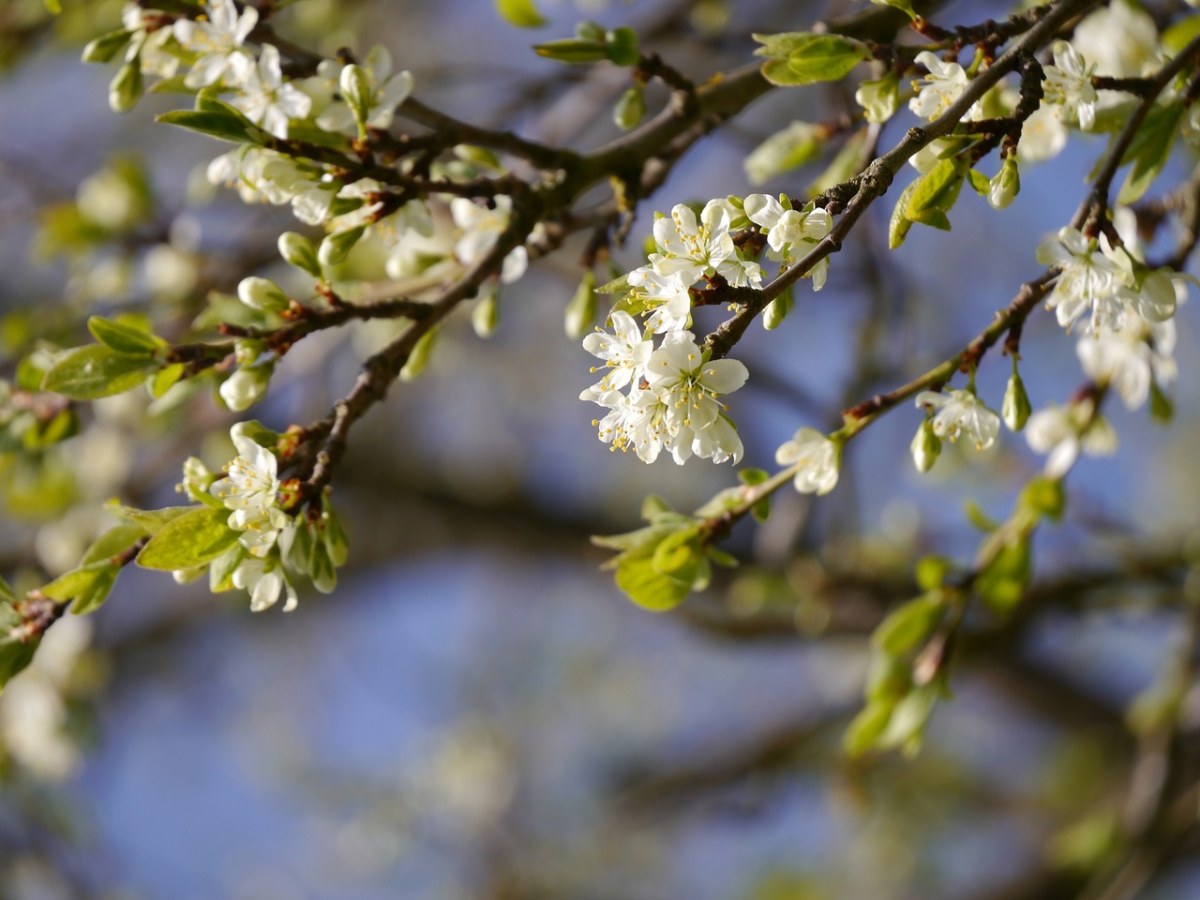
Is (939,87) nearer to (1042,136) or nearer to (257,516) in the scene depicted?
(1042,136)

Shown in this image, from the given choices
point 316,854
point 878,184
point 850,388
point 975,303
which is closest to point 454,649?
point 316,854

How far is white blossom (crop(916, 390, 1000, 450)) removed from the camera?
876mm

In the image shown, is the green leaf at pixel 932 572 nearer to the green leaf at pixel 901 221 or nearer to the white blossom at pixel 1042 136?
the white blossom at pixel 1042 136

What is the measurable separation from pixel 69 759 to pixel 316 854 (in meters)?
3.68

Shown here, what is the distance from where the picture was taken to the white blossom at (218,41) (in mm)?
926

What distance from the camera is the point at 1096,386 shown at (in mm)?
1236

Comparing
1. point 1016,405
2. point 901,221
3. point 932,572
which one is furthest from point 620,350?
point 932,572

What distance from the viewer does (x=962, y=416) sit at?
0.89 m

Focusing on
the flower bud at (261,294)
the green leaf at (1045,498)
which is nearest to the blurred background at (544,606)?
the green leaf at (1045,498)

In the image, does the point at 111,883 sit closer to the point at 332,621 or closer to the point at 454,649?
the point at 332,621

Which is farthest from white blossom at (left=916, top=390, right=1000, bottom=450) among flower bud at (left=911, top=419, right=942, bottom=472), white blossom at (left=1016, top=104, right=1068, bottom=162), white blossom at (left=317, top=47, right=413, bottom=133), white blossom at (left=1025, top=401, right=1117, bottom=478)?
white blossom at (left=317, top=47, right=413, bottom=133)

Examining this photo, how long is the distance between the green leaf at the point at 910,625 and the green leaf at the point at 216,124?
0.78 m

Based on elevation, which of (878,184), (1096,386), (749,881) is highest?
(878,184)

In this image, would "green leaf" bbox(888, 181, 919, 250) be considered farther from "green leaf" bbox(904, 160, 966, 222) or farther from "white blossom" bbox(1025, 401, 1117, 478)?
"white blossom" bbox(1025, 401, 1117, 478)
